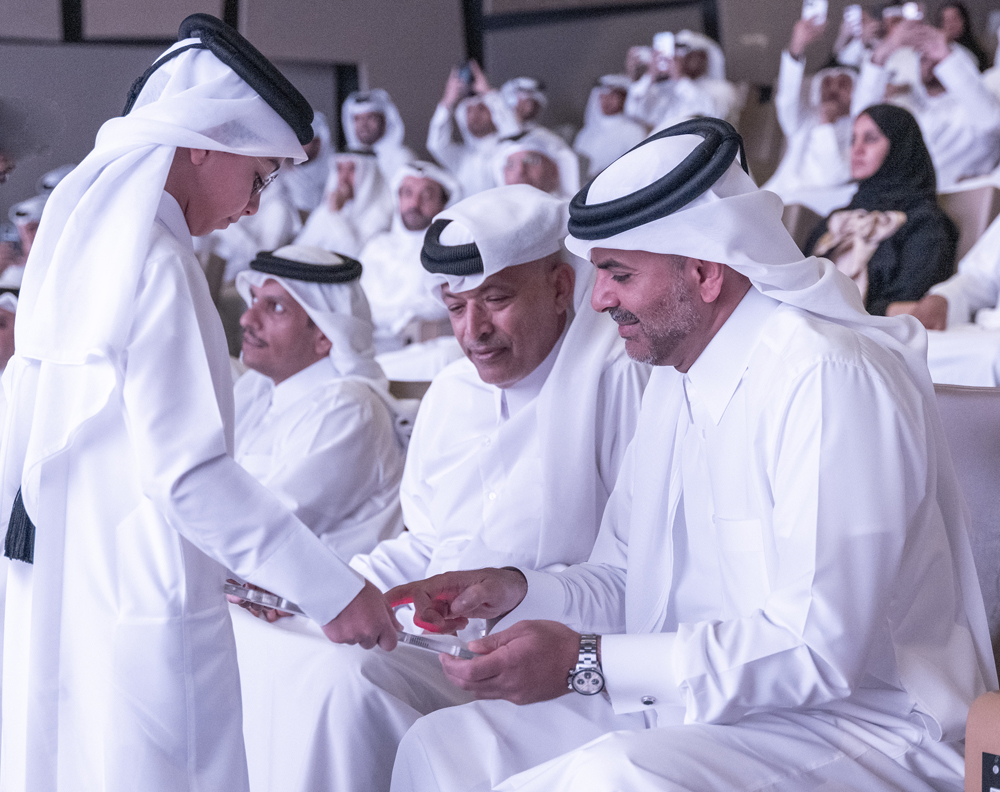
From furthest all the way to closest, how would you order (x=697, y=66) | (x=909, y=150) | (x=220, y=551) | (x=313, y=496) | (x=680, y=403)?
(x=697, y=66)
(x=909, y=150)
(x=313, y=496)
(x=680, y=403)
(x=220, y=551)

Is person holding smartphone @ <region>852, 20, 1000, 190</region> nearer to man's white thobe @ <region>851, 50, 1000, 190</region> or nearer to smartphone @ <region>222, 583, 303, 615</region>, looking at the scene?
man's white thobe @ <region>851, 50, 1000, 190</region>

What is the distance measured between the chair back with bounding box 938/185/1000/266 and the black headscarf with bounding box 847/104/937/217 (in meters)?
0.27

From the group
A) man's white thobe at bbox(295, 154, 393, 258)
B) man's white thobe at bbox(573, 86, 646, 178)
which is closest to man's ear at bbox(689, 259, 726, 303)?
man's white thobe at bbox(295, 154, 393, 258)

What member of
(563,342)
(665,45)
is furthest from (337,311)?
(665,45)

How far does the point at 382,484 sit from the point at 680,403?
1558 millimetres

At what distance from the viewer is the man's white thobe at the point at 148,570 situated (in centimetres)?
138

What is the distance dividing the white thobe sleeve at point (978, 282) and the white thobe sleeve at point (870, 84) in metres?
2.61

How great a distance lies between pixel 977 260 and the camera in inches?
163

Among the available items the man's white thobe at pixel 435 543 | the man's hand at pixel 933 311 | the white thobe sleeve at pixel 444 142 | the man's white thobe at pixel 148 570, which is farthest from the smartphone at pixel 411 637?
the white thobe sleeve at pixel 444 142

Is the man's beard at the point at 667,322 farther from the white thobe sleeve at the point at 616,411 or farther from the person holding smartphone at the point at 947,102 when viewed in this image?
the person holding smartphone at the point at 947,102

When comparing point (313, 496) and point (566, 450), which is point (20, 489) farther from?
point (313, 496)

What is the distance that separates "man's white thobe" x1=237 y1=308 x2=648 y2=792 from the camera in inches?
71.4

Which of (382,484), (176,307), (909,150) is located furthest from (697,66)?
(176,307)

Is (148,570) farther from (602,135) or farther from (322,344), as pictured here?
(602,135)
